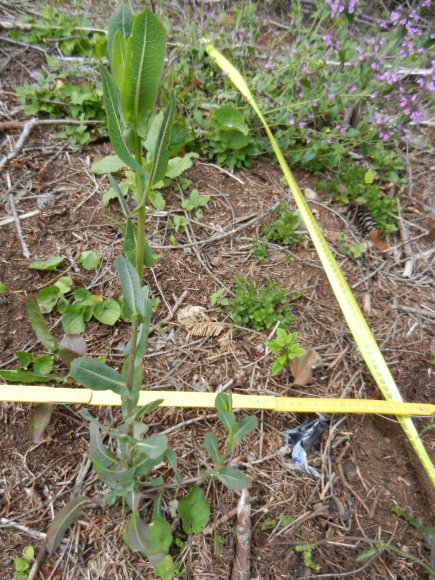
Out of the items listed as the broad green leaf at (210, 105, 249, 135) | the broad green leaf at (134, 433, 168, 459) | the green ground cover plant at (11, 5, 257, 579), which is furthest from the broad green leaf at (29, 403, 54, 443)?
the broad green leaf at (210, 105, 249, 135)

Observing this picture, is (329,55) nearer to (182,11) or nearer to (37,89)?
(182,11)

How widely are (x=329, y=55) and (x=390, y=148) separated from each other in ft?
2.36

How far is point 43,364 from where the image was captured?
1587 mm

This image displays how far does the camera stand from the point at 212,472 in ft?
4.17

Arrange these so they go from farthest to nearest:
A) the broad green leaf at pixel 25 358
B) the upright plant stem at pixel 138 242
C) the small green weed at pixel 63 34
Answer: the small green weed at pixel 63 34 → the broad green leaf at pixel 25 358 → the upright plant stem at pixel 138 242

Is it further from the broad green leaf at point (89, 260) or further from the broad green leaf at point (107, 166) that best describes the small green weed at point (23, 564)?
the broad green leaf at point (107, 166)

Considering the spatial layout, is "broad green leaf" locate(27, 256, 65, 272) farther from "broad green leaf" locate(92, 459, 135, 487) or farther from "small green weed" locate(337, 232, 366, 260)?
"small green weed" locate(337, 232, 366, 260)

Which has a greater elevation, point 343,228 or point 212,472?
point 343,228

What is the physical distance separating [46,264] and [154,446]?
1.11 meters

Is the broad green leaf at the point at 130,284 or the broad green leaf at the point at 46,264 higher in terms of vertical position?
the broad green leaf at the point at 130,284

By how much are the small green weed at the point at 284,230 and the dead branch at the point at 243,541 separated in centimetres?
122

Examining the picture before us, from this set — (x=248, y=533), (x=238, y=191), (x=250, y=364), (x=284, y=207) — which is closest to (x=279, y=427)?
(x=250, y=364)

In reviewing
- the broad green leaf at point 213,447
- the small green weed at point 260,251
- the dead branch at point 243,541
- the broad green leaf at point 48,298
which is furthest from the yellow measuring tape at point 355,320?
the broad green leaf at point 48,298

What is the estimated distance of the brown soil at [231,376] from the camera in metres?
1.34
